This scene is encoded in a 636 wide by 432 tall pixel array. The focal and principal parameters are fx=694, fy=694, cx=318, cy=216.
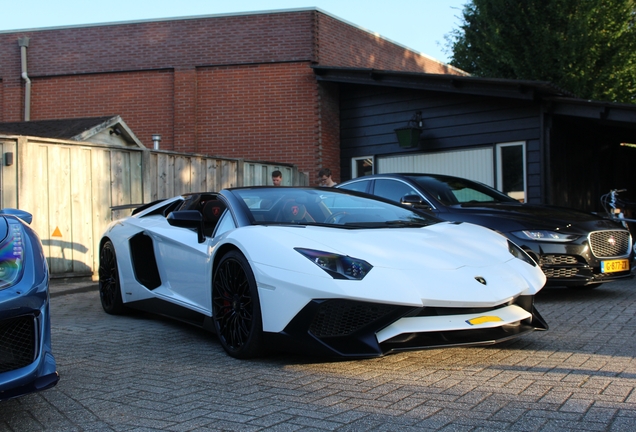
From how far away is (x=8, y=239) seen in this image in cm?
339

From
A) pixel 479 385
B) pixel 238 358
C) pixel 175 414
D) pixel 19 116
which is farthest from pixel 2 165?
pixel 19 116

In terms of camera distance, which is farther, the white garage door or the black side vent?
the white garage door

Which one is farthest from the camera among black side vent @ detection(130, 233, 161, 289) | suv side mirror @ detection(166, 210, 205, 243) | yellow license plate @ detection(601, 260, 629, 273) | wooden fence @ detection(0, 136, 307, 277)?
wooden fence @ detection(0, 136, 307, 277)

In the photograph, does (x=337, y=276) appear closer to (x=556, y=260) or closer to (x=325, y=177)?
(x=556, y=260)

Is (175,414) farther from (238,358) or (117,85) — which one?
(117,85)

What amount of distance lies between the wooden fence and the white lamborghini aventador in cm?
426

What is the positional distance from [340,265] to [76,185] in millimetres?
7136

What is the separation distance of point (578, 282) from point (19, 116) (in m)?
14.7

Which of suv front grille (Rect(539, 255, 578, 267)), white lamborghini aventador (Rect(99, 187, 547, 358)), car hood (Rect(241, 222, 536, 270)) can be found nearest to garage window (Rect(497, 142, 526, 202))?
suv front grille (Rect(539, 255, 578, 267))

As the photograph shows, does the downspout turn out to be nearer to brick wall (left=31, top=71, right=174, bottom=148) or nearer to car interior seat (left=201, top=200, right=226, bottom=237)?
brick wall (left=31, top=71, right=174, bottom=148)

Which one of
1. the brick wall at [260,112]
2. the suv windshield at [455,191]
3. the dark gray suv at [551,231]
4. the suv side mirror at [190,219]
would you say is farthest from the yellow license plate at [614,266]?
the brick wall at [260,112]

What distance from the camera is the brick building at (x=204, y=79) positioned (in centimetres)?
1556

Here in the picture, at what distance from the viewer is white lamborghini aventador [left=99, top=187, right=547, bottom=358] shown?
13.3 ft

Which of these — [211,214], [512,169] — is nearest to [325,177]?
[512,169]
